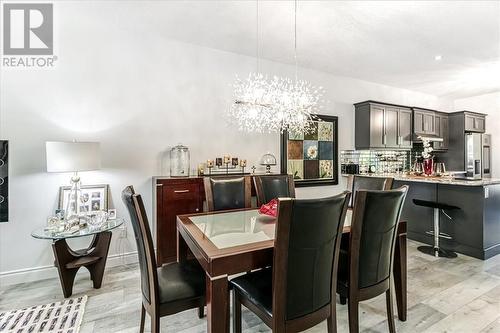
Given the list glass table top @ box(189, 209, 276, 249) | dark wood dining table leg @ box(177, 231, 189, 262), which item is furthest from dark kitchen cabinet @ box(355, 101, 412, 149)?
dark wood dining table leg @ box(177, 231, 189, 262)

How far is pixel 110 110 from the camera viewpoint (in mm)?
3182

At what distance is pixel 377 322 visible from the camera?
6.91ft

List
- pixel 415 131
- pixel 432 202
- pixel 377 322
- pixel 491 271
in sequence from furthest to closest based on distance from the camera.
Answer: pixel 415 131 → pixel 432 202 → pixel 491 271 → pixel 377 322

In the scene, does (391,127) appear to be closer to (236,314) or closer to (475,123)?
(475,123)

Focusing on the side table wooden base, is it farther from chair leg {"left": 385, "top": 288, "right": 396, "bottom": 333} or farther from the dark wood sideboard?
chair leg {"left": 385, "top": 288, "right": 396, "bottom": 333}

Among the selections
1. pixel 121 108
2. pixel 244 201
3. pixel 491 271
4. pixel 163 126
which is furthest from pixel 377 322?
pixel 121 108

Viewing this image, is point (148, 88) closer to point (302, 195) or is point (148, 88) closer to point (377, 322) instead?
point (302, 195)

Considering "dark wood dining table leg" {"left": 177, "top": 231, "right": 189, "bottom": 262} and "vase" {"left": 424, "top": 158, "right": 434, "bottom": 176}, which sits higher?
"vase" {"left": 424, "top": 158, "right": 434, "bottom": 176}

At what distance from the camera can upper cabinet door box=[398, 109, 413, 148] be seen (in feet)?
17.4

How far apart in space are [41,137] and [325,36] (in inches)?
143

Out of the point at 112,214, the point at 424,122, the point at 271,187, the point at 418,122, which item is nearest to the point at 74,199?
the point at 112,214

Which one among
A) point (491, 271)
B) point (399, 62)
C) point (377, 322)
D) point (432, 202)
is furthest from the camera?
point (399, 62)

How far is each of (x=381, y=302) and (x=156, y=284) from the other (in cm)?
206

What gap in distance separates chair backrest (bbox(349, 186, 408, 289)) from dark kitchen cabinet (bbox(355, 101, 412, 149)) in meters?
3.41
